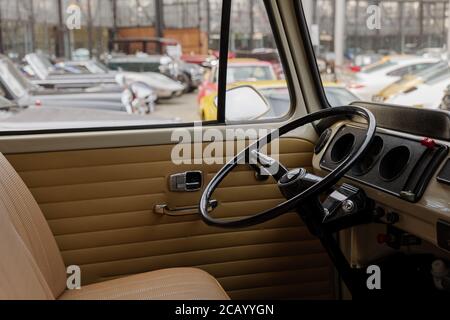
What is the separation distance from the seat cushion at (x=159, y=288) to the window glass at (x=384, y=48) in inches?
38.8

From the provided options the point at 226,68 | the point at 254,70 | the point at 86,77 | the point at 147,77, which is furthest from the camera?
the point at 86,77

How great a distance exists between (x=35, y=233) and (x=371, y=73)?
1801 mm

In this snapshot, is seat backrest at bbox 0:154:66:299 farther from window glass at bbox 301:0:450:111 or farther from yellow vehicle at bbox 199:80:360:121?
window glass at bbox 301:0:450:111

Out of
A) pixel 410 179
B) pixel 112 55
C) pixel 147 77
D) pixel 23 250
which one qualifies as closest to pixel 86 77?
pixel 147 77

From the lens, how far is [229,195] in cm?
216

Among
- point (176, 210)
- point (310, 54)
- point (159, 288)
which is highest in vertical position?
point (310, 54)

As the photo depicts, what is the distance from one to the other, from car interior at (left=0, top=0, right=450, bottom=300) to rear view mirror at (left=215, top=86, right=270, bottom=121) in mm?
30

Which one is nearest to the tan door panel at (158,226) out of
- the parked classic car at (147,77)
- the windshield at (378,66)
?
the windshield at (378,66)

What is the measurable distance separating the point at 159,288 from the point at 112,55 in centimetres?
140

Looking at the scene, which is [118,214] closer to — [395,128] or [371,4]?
[395,128]

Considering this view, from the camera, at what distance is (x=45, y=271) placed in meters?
1.56

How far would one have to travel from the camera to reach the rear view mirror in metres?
2.25

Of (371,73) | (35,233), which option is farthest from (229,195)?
(371,73)

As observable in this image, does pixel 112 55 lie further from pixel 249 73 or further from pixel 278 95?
pixel 278 95
